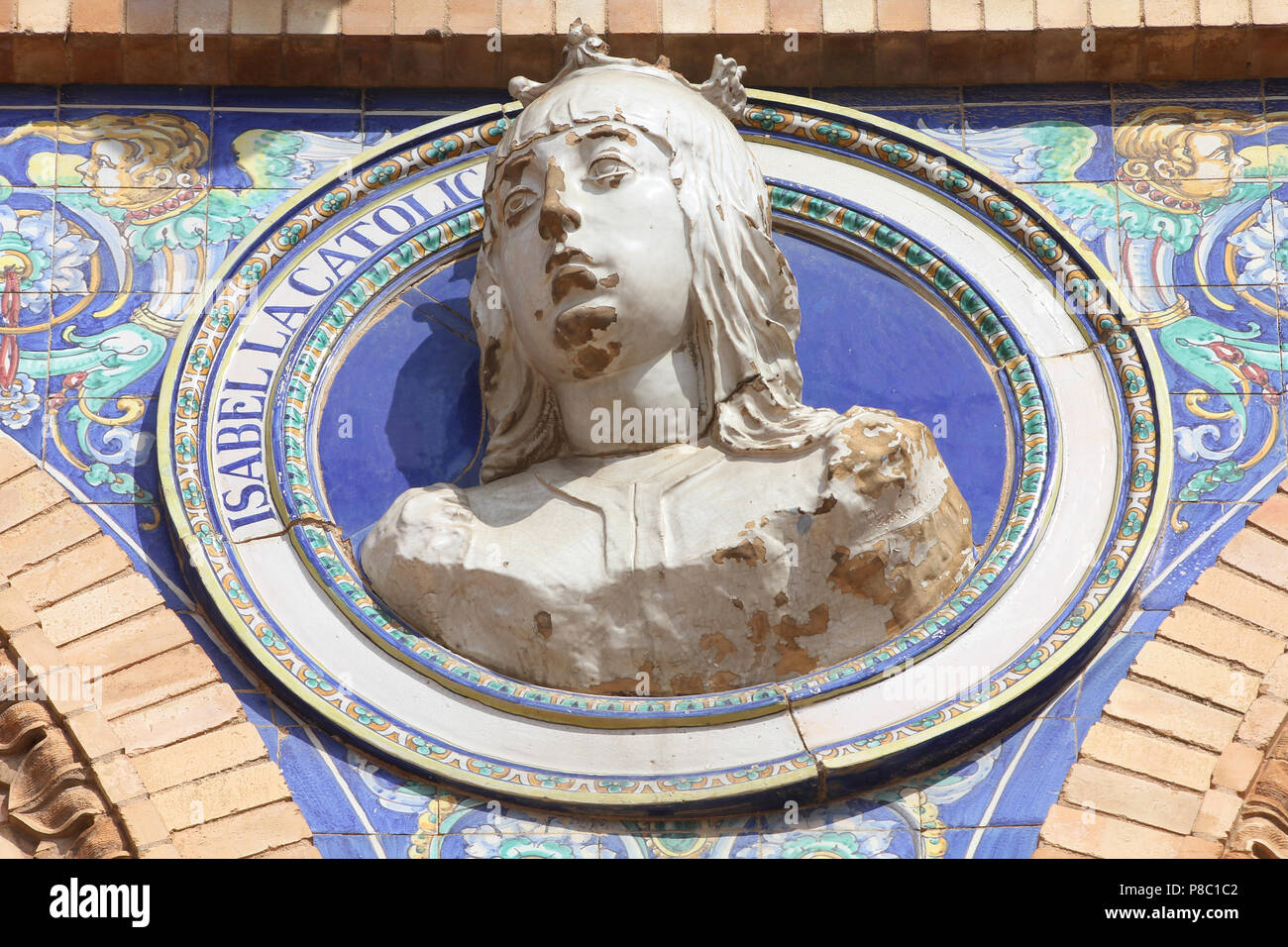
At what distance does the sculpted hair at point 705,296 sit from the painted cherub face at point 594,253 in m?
0.07

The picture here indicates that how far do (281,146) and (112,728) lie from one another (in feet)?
9.33

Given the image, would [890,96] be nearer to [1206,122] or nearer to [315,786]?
[1206,122]

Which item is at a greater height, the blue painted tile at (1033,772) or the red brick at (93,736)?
the red brick at (93,736)

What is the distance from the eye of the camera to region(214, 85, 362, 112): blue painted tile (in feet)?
35.0

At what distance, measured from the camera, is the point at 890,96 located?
35.2 feet

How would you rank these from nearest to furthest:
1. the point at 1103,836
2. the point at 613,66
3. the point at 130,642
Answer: the point at 1103,836 < the point at 130,642 < the point at 613,66

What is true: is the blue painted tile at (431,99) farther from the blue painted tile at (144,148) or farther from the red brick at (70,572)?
the red brick at (70,572)

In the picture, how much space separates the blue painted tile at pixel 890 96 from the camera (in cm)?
1072

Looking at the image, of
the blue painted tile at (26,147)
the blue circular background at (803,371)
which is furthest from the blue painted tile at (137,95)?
the blue circular background at (803,371)

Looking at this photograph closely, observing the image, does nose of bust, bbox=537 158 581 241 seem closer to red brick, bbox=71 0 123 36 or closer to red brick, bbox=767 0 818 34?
red brick, bbox=767 0 818 34

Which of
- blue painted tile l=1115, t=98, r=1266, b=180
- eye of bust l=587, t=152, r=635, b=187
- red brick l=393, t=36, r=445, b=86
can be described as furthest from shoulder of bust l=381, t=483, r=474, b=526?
blue painted tile l=1115, t=98, r=1266, b=180

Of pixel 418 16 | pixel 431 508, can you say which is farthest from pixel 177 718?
pixel 418 16

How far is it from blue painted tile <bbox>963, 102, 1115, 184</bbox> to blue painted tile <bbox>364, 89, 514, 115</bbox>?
192 cm

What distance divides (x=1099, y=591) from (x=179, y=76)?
4.27 meters
